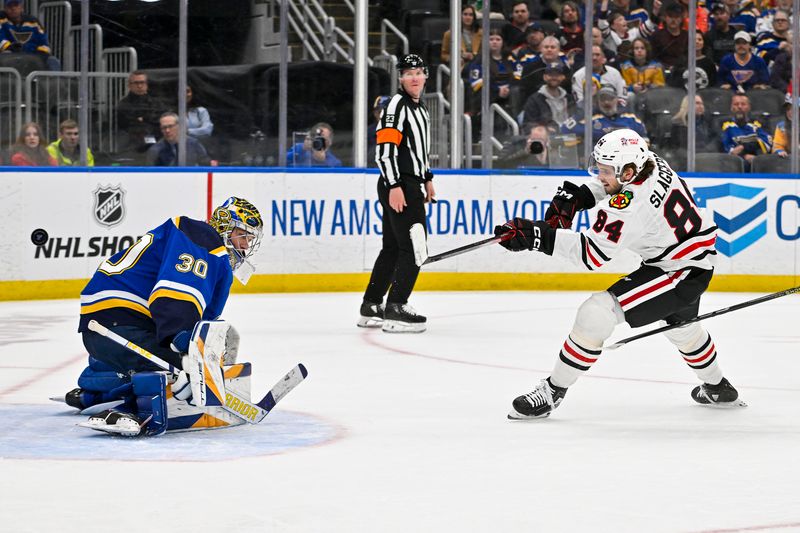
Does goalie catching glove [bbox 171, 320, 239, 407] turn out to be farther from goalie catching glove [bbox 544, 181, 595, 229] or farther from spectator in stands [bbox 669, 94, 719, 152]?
spectator in stands [bbox 669, 94, 719, 152]

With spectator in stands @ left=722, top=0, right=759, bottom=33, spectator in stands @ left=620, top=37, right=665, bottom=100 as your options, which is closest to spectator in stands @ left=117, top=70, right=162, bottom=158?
spectator in stands @ left=620, top=37, right=665, bottom=100

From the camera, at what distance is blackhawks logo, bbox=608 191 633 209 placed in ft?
12.8

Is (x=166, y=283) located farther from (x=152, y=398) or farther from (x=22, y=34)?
(x=22, y=34)

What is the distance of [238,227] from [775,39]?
700 cm

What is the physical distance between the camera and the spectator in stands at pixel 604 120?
9.42 m

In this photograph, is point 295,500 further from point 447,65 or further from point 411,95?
point 447,65

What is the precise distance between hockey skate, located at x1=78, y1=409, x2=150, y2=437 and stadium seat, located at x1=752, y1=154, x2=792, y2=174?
22.6 feet

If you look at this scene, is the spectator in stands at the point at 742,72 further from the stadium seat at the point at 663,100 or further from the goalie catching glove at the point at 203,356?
the goalie catching glove at the point at 203,356

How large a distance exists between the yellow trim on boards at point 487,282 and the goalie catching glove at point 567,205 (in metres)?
4.54

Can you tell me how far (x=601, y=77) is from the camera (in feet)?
31.1

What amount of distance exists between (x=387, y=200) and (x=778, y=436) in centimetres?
326

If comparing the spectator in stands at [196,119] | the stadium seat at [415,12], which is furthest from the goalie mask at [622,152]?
the stadium seat at [415,12]

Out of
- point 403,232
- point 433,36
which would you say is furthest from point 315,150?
point 403,232

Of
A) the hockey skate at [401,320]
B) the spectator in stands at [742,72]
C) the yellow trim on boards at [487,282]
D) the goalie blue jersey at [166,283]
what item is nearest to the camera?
the goalie blue jersey at [166,283]
